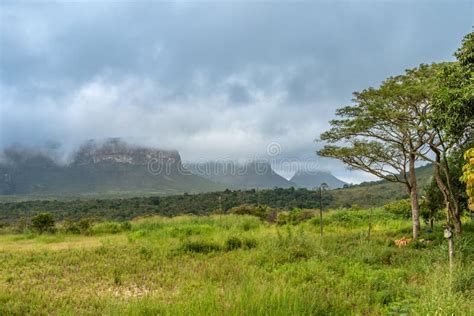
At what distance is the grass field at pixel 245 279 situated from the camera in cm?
444

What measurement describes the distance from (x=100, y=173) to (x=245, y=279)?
406ft

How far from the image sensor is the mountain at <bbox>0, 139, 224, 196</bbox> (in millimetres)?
109312

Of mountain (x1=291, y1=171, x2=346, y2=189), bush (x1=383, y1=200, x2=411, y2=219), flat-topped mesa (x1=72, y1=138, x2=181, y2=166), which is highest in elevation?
flat-topped mesa (x1=72, y1=138, x2=181, y2=166)

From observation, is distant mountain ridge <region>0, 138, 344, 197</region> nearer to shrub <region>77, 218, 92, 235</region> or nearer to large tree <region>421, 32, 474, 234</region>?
shrub <region>77, 218, 92, 235</region>

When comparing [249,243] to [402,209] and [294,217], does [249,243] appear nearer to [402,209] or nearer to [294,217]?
[294,217]

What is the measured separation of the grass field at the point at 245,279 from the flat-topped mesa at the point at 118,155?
11932 cm

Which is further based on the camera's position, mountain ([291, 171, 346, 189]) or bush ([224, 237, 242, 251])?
mountain ([291, 171, 346, 189])

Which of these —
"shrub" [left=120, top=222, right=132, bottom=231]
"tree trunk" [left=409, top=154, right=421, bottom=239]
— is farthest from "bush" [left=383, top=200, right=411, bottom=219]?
"shrub" [left=120, top=222, right=132, bottom=231]

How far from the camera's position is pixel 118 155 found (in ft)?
431

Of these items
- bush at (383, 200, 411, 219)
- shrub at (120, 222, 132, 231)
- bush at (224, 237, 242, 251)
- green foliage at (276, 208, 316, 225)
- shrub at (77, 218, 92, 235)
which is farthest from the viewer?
green foliage at (276, 208, 316, 225)

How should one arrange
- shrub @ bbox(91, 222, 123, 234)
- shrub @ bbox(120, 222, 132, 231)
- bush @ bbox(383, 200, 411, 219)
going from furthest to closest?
shrub @ bbox(120, 222, 132, 231), shrub @ bbox(91, 222, 123, 234), bush @ bbox(383, 200, 411, 219)

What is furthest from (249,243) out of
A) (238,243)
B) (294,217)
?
(294,217)

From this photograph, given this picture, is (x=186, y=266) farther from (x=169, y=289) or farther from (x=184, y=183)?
(x=184, y=183)

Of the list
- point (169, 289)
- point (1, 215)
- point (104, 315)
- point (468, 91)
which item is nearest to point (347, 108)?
point (468, 91)
